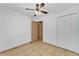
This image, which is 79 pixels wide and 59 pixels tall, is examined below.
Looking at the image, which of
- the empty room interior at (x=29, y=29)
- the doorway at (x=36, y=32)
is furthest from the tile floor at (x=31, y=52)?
the doorway at (x=36, y=32)

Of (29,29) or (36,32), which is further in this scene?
(36,32)

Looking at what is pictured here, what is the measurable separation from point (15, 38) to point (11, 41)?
14 centimetres

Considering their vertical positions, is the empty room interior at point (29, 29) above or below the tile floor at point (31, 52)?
above

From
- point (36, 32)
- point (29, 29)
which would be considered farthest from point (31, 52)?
point (36, 32)

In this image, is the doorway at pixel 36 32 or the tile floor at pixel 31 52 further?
the doorway at pixel 36 32

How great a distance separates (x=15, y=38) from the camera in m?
1.92

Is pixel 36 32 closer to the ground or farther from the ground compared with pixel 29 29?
closer to the ground

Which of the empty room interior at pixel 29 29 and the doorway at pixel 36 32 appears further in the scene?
the doorway at pixel 36 32

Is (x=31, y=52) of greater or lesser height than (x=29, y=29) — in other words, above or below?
below

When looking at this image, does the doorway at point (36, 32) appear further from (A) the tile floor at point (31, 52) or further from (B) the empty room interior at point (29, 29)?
(A) the tile floor at point (31, 52)

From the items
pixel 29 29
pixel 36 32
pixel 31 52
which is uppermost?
pixel 29 29

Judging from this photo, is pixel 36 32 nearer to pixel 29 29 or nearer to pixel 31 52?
pixel 29 29

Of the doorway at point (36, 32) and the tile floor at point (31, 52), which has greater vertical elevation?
the doorway at point (36, 32)

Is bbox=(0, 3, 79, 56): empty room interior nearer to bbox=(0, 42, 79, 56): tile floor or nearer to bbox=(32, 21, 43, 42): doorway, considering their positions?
bbox=(0, 42, 79, 56): tile floor
